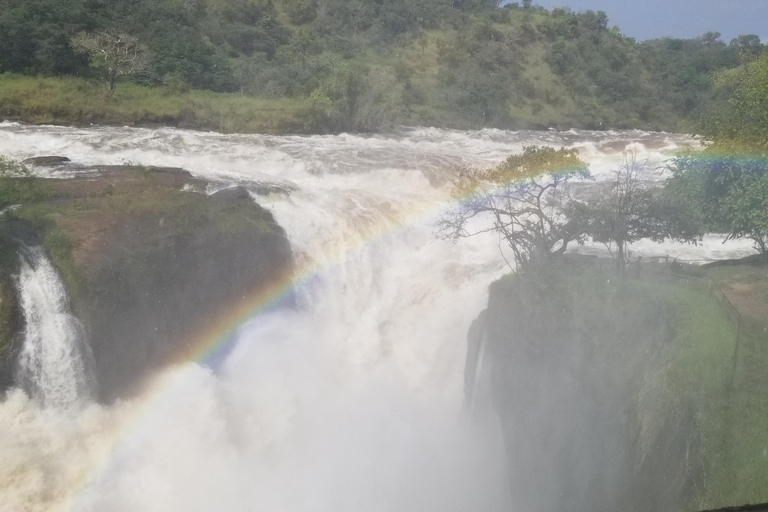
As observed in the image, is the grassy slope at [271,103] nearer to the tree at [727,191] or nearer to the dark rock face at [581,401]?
the dark rock face at [581,401]

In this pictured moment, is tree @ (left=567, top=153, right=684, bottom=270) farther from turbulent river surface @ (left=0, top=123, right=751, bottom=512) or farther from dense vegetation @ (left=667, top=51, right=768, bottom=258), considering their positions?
turbulent river surface @ (left=0, top=123, right=751, bottom=512)

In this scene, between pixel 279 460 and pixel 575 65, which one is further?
pixel 575 65

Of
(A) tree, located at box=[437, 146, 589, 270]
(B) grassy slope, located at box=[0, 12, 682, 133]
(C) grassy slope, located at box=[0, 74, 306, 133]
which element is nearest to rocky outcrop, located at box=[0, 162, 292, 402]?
(A) tree, located at box=[437, 146, 589, 270]

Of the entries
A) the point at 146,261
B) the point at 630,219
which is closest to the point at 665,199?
the point at 630,219

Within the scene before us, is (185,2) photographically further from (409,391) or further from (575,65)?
(409,391)

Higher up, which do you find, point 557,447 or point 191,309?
point 191,309

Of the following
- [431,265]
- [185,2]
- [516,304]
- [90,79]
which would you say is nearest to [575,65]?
[185,2]

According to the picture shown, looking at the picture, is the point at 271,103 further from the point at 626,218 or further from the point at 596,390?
the point at 596,390
